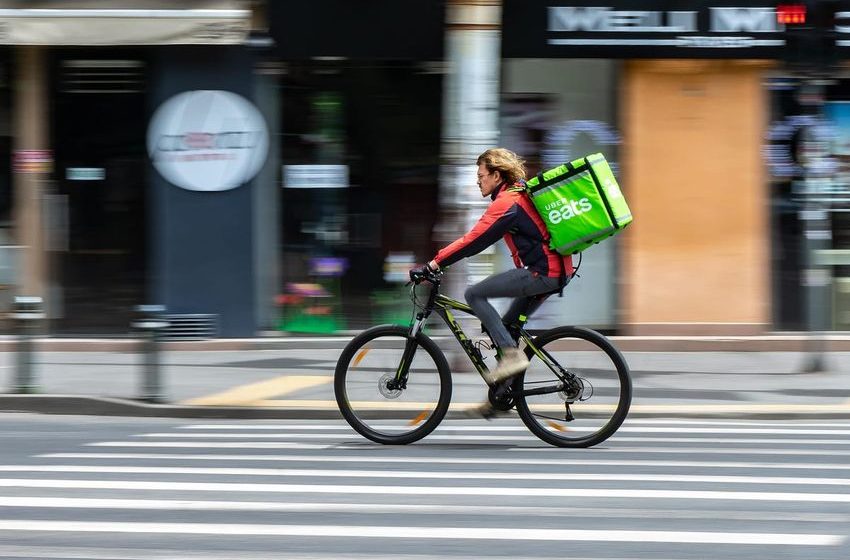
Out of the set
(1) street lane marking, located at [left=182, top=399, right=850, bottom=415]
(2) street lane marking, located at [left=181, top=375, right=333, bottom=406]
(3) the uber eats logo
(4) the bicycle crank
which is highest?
(3) the uber eats logo

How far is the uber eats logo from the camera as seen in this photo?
25.2 ft

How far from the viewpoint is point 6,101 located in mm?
14461

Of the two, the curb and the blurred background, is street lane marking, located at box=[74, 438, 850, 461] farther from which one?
the blurred background

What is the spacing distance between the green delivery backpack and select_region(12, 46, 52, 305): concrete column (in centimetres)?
814

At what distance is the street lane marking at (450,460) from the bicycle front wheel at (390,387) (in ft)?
1.46

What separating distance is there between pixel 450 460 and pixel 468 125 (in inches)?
195

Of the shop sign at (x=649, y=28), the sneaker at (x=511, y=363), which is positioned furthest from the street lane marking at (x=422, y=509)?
the shop sign at (x=649, y=28)

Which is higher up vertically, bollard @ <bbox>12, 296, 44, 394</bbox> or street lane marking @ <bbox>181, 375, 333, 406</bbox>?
bollard @ <bbox>12, 296, 44, 394</bbox>

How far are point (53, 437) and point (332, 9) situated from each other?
259 inches

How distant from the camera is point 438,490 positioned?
6.62 metres

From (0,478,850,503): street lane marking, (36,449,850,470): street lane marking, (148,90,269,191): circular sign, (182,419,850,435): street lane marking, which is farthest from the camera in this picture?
(148,90,269,191): circular sign

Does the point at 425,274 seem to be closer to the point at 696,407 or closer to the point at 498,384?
the point at 498,384

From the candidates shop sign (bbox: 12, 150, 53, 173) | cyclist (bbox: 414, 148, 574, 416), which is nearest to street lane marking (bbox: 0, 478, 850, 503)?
cyclist (bbox: 414, 148, 574, 416)

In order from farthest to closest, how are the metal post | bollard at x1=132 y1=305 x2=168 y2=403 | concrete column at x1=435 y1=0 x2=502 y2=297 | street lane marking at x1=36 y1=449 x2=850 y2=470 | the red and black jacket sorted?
the metal post, concrete column at x1=435 y1=0 x2=502 y2=297, bollard at x1=132 y1=305 x2=168 y2=403, the red and black jacket, street lane marking at x1=36 y1=449 x2=850 y2=470
